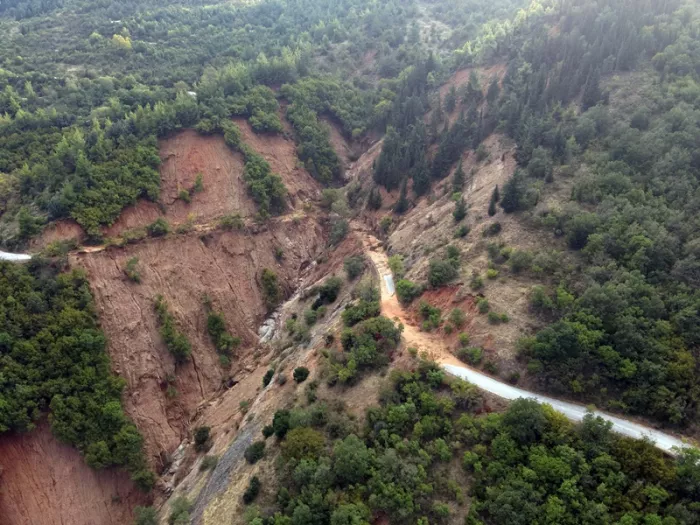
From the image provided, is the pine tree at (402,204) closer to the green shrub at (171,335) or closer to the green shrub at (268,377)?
the green shrub at (268,377)

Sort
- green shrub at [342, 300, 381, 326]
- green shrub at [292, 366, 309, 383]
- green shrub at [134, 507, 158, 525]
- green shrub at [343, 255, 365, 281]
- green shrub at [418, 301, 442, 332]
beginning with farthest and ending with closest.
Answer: green shrub at [343, 255, 365, 281], green shrub at [342, 300, 381, 326], green shrub at [418, 301, 442, 332], green shrub at [292, 366, 309, 383], green shrub at [134, 507, 158, 525]

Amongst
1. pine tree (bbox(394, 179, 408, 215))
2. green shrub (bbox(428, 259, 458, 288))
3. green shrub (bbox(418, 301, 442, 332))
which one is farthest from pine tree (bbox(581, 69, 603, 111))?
green shrub (bbox(418, 301, 442, 332))

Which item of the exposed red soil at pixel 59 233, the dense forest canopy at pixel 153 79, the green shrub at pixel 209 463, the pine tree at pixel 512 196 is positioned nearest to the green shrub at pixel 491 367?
the pine tree at pixel 512 196

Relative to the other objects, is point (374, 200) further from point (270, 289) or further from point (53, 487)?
point (53, 487)

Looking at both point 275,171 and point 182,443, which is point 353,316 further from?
point 275,171

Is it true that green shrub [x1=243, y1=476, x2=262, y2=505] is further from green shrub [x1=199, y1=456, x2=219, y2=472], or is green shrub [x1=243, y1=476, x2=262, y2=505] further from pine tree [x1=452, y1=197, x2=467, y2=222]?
pine tree [x1=452, y1=197, x2=467, y2=222]

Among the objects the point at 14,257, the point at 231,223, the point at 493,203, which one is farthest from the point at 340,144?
the point at 14,257
